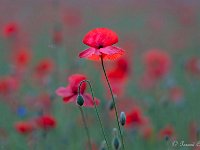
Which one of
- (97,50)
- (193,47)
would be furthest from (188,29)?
(97,50)

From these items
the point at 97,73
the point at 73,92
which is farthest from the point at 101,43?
the point at 97,73

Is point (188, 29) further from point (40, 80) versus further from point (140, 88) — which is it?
point (40, 80)

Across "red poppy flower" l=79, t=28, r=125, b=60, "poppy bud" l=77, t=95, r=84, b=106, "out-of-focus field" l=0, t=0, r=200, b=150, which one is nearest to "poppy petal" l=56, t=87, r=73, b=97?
"poppy bud" l=77, t=95, r=84, b=106

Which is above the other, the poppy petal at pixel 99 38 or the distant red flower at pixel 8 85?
the poppy petal at pixel 99 38

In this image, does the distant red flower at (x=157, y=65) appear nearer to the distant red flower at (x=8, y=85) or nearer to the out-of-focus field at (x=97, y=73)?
the out-of-focus field at (x=97, y=73)

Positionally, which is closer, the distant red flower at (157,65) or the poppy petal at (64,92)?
the poppy petal at (64,92)

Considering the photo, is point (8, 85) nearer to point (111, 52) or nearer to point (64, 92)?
point (64, 92)

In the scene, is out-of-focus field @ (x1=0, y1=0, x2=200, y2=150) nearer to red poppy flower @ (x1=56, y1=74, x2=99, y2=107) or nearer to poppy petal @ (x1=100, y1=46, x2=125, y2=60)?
red poppy flower @ (x1=56, y1=74, x2=99, y2=107)

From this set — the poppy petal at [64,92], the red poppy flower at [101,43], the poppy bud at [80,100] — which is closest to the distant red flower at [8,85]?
the poppy petal at [64,92]
